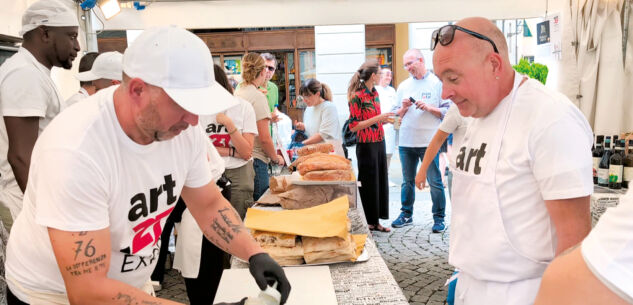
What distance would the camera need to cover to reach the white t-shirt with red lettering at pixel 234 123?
3244 mm

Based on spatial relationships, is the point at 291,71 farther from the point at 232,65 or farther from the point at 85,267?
the point at 85,267

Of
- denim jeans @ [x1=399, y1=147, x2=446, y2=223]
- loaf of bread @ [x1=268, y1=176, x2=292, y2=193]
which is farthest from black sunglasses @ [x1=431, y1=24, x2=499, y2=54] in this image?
denim jeans @ [x1=399, y1=147, x2=446, y2=223]

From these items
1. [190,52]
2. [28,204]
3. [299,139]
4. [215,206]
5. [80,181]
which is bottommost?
[299,139]

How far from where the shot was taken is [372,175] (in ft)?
17.0

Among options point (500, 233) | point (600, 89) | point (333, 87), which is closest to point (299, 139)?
point (600, 89)

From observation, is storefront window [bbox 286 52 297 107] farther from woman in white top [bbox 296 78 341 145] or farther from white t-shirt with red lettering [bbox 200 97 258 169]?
white t-shirt with red lettering [bbox 200 97 258 169]

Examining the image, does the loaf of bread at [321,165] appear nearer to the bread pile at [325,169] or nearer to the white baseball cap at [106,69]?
the bread pile at [325,169]

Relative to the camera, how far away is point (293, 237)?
1.87 meters

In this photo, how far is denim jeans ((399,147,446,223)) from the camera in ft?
16.7

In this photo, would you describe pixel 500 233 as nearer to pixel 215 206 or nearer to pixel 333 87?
pixel 215 206

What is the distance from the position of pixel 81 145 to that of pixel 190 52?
1.19ft

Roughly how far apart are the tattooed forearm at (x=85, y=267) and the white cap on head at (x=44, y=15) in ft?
5.80

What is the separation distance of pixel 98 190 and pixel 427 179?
14.8ft

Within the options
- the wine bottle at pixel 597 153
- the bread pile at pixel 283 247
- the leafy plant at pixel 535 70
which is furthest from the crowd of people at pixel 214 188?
the leafy plant at pixel 535 70
